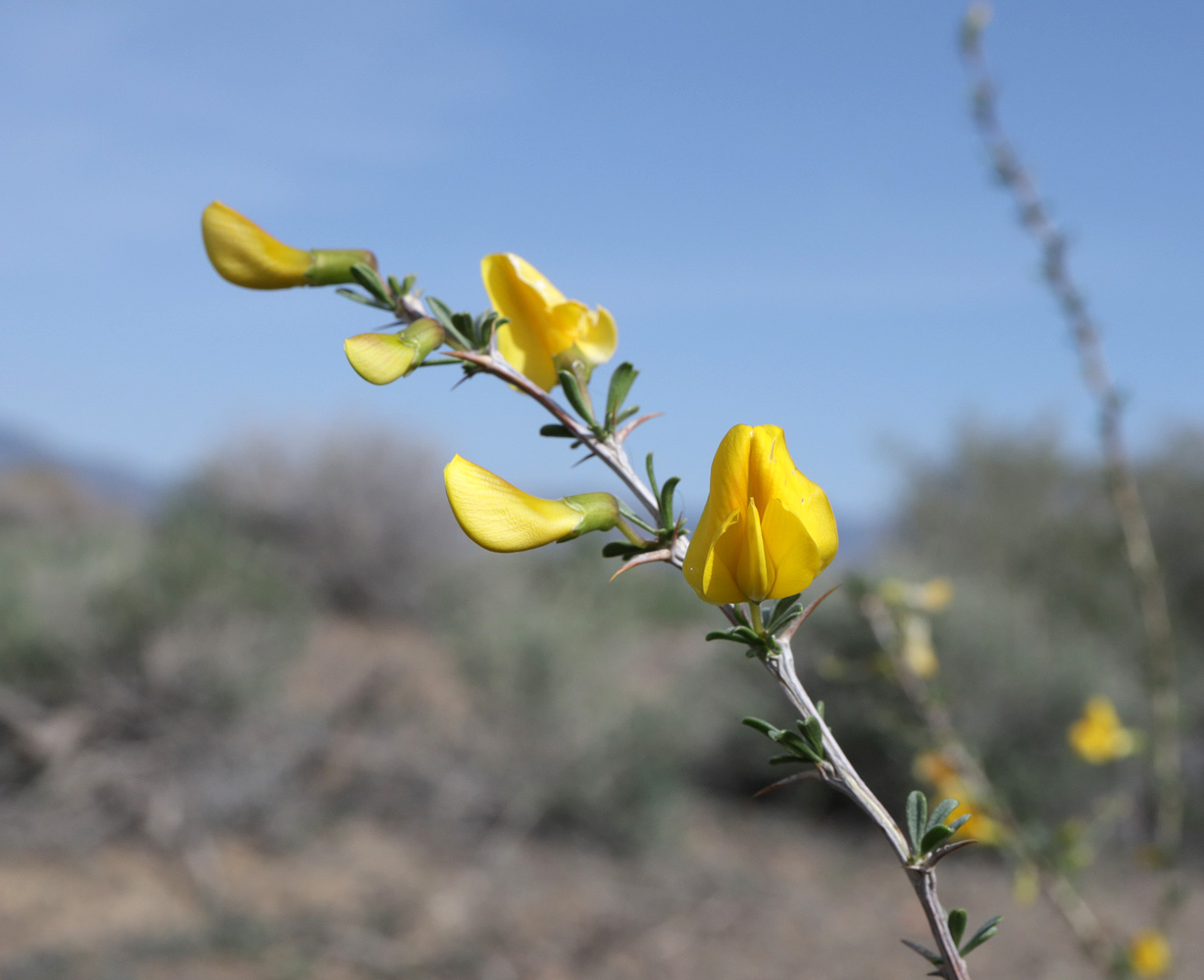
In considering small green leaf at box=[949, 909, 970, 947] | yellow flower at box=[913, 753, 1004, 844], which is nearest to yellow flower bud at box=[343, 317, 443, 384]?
small green leaf at box=[949, 909, 970, 947]

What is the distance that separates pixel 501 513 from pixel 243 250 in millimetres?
316

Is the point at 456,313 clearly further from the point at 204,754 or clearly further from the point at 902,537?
the point at 902,537

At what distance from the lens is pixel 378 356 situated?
0.59 meters

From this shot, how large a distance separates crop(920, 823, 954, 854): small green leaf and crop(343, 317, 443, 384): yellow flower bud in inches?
16.1

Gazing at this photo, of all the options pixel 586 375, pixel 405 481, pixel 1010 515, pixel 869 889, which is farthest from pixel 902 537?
pixel 586 375

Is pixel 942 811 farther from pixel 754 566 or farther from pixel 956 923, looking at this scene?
pixel 754 566

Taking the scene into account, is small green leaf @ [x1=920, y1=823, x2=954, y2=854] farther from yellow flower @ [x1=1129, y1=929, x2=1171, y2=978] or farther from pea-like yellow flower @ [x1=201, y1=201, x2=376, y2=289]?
yellow flower @ [x1=1129, y1=929, x2=1171, y2=978]

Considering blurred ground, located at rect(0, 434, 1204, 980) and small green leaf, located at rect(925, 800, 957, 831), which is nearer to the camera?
small green leaf, located at rect(925, 800, 957, 831)

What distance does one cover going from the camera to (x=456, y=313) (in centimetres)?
62

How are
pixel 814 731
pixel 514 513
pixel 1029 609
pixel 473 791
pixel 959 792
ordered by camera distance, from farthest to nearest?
pixel 1029 609
pixel 473 791
pixel 959 792
pixel 514 513
pixel 814 731

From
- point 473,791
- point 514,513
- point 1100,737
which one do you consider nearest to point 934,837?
point 514,513

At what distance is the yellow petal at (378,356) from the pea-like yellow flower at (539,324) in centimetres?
11

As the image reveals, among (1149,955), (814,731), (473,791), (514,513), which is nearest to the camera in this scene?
(814,731)

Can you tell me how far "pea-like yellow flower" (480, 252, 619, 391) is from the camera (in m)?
0.70
